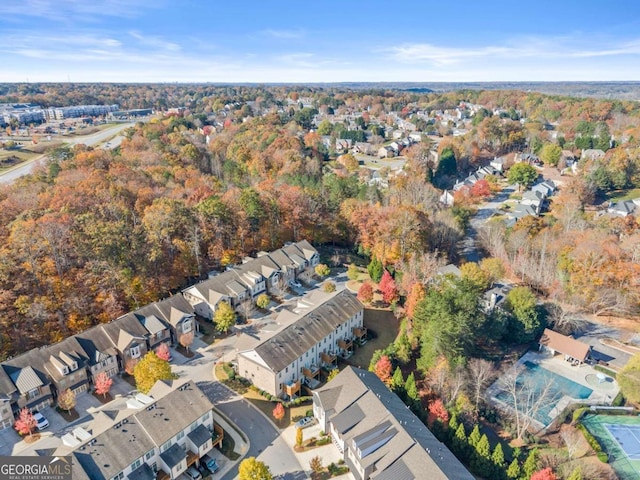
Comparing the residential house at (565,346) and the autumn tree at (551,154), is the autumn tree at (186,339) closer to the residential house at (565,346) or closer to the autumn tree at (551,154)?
the residential house at (565,346)

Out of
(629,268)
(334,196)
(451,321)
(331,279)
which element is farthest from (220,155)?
(629,268)

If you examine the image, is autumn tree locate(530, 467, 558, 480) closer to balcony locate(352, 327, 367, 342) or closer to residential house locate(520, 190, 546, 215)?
balcony locate(352, 327, 367, 342)

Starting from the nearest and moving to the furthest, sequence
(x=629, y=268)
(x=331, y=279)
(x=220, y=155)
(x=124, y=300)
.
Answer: (x=124, y=300), (x=629, y=268), (x=331, y=279), (x=220, y=155)

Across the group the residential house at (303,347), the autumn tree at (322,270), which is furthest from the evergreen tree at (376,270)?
the residential house at (303,347)

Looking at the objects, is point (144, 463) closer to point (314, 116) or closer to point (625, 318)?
point (625, 318)

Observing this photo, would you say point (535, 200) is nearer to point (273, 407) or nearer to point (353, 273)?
point (353, 273)

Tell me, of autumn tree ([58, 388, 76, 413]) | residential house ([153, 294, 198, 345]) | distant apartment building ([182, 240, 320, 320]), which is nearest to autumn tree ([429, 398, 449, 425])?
distant apartment building ([182, 240, 320, 320])

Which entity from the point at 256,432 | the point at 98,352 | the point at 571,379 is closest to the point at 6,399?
the point at 98,352
